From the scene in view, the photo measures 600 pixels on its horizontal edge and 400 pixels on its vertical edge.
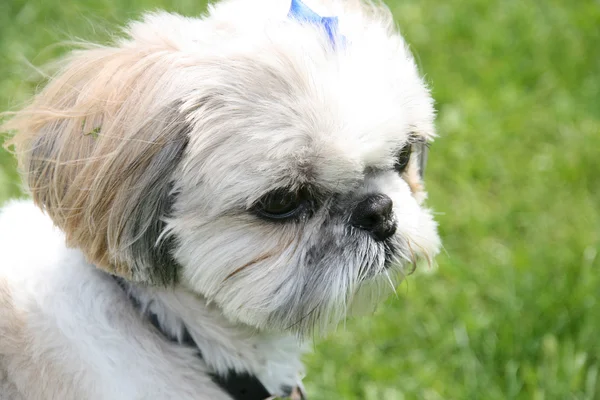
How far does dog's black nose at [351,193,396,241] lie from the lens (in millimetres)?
2344

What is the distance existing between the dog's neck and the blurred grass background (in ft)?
3.17

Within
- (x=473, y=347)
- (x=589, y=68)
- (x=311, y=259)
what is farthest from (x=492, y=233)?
(x=311, y=259)

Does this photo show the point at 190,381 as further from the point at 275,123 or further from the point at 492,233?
the point at 492,233

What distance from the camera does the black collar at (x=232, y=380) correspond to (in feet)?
8.15

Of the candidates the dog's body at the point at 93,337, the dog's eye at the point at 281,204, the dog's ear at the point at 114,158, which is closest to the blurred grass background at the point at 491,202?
the dog's ear at the point at 114,158

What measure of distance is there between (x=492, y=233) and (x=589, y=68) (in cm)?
192

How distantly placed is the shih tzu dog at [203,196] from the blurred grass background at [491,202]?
1.81 ft

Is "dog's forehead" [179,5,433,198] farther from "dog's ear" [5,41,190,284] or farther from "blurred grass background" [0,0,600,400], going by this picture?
"blurred grass background" [0,0,600,400]

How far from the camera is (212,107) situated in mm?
2184

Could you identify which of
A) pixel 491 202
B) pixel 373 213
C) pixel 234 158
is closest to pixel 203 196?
pixel 234 158

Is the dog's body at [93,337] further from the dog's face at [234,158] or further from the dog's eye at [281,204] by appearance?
the dog's eye at [281,204]

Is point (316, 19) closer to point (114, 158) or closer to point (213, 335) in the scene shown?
point (114, 158)

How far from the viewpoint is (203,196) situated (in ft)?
7.22

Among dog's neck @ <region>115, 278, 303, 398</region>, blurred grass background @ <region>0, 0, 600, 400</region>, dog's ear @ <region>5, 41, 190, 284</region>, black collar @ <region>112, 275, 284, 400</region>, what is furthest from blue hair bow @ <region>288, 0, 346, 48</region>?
black collar @ <region>112, 275, 284, 400</region>
